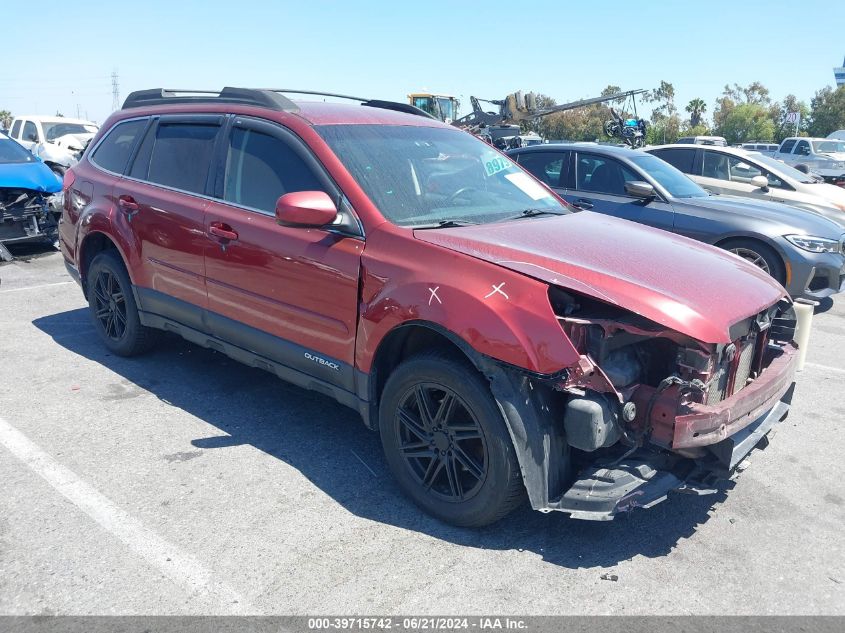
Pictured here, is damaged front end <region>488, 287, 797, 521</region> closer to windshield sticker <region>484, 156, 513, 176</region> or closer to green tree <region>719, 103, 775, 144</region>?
Answer: windshield sticker <region>484, 156, 513, 176</region>

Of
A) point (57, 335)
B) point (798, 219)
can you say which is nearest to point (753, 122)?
point (798, 219)

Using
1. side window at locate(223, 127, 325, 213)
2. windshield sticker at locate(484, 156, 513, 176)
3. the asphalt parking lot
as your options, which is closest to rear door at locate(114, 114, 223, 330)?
side window at locate(223, 127, 325, 213)

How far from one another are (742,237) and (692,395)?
5211 millimetres

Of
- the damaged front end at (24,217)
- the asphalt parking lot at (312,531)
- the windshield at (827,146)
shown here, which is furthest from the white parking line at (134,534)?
the windshield at (827,146)

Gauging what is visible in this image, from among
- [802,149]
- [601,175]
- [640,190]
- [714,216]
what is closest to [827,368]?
[714,216]

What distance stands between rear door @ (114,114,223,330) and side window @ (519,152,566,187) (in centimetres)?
476

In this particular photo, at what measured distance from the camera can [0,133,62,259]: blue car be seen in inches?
354

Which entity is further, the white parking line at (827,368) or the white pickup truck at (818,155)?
the white pickup truck at (818,155)

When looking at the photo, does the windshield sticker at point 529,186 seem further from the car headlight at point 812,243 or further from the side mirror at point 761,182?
the side mirror at point 761,182

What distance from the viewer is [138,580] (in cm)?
282

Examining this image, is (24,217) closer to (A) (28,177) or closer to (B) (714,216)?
(A) (28,177)

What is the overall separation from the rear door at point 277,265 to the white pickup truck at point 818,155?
947 inches

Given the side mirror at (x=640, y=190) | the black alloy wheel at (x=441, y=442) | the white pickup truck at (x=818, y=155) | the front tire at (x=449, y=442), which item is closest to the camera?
the front tire at (x=449, y=442)

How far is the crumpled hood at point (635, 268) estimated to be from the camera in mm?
2844
